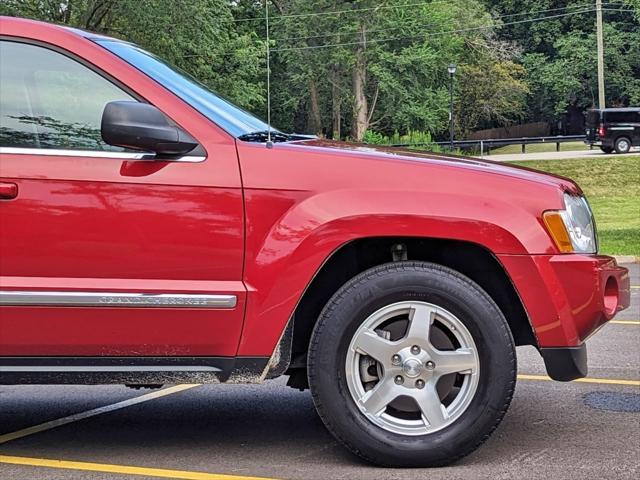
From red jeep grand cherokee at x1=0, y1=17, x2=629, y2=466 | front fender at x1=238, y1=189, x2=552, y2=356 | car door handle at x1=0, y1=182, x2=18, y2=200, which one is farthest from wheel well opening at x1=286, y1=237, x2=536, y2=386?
car door handle at x1=0, y1=182, x2=18, y2=200

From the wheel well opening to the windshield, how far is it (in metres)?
0.74

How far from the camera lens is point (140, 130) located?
3701 mm

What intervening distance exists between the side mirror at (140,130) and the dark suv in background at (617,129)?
34.4 metres

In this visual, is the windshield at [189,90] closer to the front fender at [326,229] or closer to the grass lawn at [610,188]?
the front fender at [326,229]

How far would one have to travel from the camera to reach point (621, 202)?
82.1 feet

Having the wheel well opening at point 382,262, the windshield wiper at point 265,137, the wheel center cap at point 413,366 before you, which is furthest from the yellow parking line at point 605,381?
the windshield wiper at point 265,137

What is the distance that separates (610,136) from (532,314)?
112 ft

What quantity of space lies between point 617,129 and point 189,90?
34.3 meters

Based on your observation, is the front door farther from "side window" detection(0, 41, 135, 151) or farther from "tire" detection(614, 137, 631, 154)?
"tire" detection(614, 137, 631, 154)

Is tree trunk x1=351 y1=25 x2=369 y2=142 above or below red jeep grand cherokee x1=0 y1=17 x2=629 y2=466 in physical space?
above

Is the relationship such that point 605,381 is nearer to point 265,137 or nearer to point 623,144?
point 265,137

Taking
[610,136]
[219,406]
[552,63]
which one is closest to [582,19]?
[552,63]

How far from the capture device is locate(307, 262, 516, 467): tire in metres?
3.84

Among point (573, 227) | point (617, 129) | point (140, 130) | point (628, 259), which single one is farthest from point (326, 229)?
point (617, 129)
